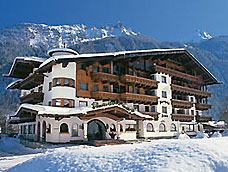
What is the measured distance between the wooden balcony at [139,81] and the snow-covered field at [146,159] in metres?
20.0

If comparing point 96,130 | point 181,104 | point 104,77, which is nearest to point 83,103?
point 96,130

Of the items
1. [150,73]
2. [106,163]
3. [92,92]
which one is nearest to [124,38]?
[150,73]

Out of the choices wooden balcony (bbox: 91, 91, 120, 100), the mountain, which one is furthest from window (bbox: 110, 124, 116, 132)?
the mountain

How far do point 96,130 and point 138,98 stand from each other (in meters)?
7.54

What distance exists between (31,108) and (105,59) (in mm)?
11601

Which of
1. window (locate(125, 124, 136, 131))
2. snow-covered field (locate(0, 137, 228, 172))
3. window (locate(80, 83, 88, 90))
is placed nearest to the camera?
snow-covered field (locate(0, 137, 228, 172))

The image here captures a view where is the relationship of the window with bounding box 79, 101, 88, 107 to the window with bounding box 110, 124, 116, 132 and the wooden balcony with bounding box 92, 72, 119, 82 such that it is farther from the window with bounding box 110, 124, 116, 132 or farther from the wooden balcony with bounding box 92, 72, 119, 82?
the window with bounding box 110, 124, 116, 132

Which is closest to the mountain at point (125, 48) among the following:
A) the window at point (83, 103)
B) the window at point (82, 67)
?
the window at point (82, 67)

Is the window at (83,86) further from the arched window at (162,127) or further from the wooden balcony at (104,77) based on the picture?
the arched window at (162,127)

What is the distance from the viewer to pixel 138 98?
101ft

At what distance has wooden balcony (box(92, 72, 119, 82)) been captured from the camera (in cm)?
2781

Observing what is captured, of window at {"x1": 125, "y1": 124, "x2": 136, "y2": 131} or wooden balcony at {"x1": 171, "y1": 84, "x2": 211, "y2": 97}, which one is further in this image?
wooden balcony at {"x1": 171, "y1": 84, "x2": 211, "y2": 97}

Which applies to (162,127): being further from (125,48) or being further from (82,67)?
(125,48)

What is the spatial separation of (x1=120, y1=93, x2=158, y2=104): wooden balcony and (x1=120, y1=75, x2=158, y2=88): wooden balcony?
1792 millimetres
